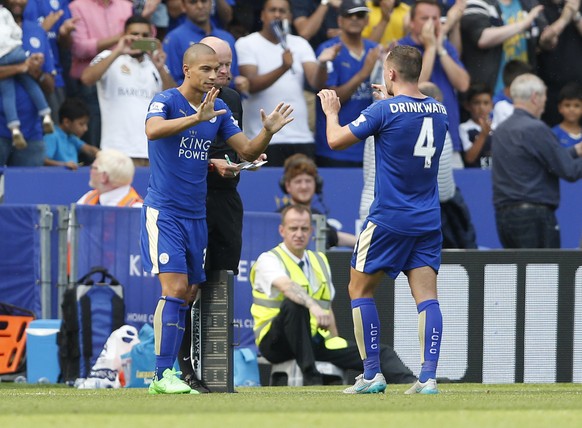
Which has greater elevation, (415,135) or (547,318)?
(415,135)

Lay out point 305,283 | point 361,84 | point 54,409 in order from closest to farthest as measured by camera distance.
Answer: point 54,409
point 305,283
point 361,84

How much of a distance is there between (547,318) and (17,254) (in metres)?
4.69

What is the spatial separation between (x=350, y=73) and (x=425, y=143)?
6357mm

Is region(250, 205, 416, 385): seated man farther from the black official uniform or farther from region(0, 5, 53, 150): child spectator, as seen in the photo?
region(0, 5, 53, 150): child spectator

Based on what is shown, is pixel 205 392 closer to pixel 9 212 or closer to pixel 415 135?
pixel 415 135

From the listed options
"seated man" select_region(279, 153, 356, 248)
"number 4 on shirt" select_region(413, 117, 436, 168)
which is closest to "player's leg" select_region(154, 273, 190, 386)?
"number 4 on shirt" select_region(413, 117, 436, 168)

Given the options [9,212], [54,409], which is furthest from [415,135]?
[9,212]

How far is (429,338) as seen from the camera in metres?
8.91

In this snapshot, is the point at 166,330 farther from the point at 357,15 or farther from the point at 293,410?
the point at 357,15

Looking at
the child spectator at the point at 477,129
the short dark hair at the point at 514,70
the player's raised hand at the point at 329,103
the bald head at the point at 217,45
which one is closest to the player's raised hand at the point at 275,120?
the player's raised hand at the point at 329,103

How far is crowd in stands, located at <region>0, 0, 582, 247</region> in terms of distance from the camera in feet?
47.5

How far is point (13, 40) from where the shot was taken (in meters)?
14.0

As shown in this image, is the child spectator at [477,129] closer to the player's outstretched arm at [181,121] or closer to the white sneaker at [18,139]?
the white sneaker at [18,139]

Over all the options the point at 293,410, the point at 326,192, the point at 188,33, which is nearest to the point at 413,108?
the point at 293,410
